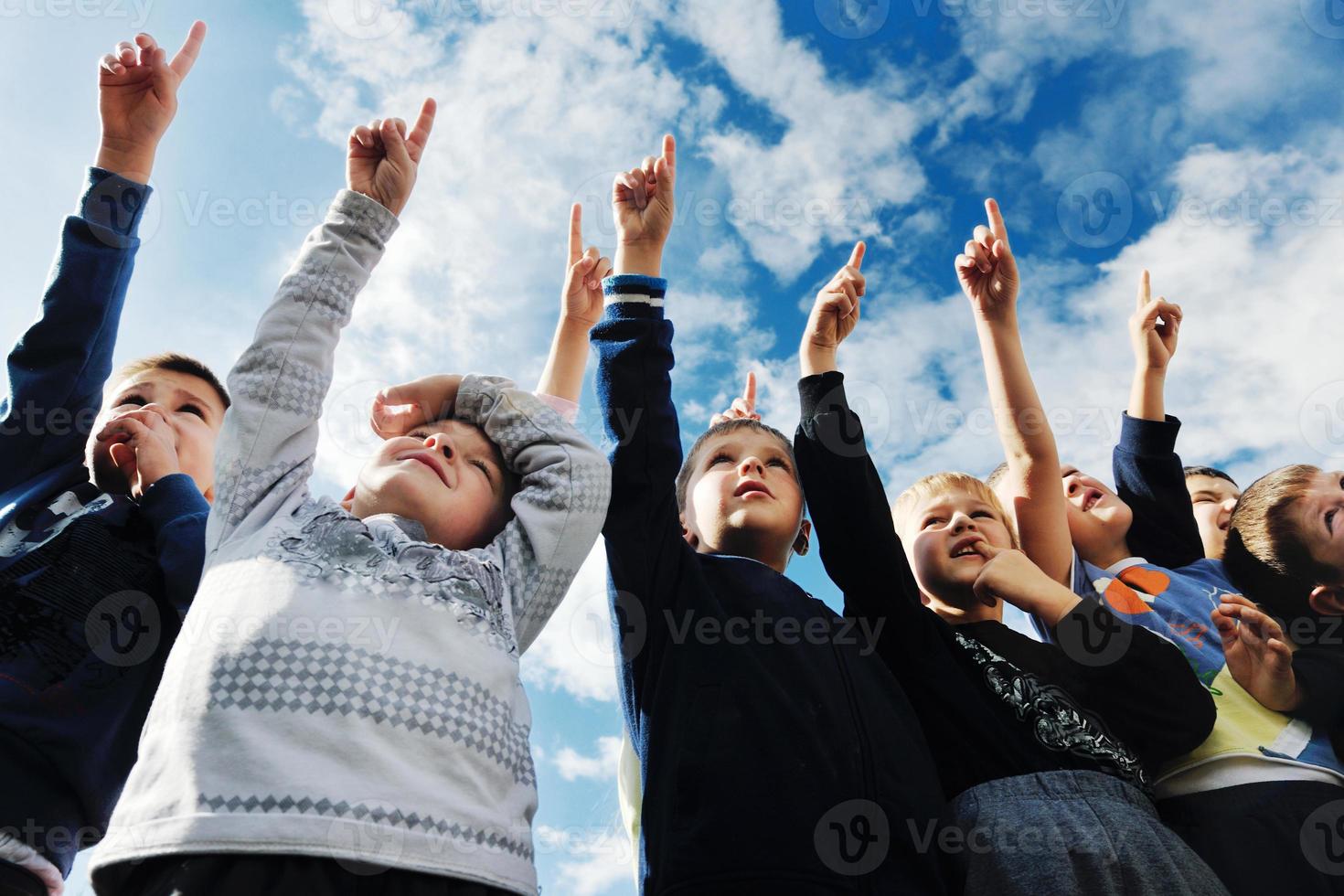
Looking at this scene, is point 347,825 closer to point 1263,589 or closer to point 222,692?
point 222,692

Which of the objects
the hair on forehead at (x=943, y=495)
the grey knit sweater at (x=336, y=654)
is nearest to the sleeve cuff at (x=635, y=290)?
the grey knit sweater at (x=336, y=654)

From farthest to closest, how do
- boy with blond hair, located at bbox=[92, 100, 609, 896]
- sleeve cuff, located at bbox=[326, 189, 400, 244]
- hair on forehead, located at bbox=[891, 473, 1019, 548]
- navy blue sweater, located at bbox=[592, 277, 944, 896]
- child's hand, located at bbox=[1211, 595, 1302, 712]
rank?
1. hair on forehead, located at bbox=[891, 473, 1019, 548]
2. child's hand, located at bbox=[1211, 595, 1302, 712]
3. sleeve cuff, located at bbox=[326, 189, 400, 244]
4. navy blue sweater, located at bbox=[592, 277, 944, 896]
5. boy with blond hair, located at bbox=[92, 100, 609, 896]

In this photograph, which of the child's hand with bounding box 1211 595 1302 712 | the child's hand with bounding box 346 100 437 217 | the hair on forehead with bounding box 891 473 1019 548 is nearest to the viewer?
the child's hand with bounding box 346 100 437 217

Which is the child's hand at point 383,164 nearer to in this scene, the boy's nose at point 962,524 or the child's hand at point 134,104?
the child's hand at point 134,104

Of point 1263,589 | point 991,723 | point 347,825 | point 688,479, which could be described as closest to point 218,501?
point 347,825

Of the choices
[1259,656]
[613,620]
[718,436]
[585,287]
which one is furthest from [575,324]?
[1259,656]

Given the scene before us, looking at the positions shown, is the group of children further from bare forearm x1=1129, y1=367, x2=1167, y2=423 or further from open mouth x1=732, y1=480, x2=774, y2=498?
bare forearm x1=1129, y1=367, x2=1167, y2=423

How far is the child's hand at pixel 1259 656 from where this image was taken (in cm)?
222

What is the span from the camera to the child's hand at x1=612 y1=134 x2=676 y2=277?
2.34m

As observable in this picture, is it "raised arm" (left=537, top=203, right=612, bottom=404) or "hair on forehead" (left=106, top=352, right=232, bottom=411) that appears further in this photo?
"hair on forehead" (left=106, top=352, right=232, bottom=411)

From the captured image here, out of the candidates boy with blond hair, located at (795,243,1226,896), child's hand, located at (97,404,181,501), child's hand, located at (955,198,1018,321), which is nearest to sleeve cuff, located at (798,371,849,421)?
boy with blond hair, located at (795,243,1226,896)

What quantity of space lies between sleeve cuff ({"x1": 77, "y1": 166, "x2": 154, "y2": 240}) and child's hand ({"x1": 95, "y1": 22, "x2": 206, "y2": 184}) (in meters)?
0.04

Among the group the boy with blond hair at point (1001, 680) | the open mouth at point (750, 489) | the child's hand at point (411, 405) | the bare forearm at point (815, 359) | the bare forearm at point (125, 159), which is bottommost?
the boy with blond hair at point (1001, 680)

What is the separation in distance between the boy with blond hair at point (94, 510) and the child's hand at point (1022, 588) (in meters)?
1.89
